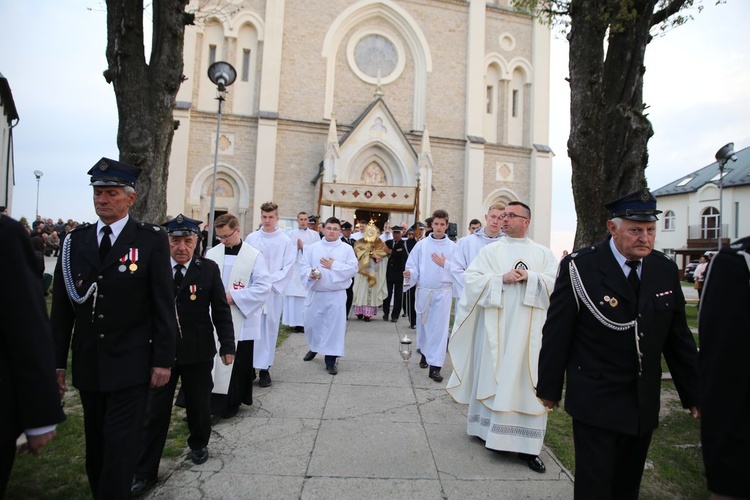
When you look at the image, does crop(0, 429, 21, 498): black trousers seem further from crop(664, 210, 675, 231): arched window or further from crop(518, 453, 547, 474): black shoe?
crop(664, 210, 675, 231): arched window

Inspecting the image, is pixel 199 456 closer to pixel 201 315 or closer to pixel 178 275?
pixel 201 315

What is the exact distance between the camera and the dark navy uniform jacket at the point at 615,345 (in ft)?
9.04

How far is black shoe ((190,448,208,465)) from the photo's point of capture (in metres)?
4.07

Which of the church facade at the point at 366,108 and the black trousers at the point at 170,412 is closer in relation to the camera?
the black trousers at the point at 170,412

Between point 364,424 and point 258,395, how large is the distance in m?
1.65

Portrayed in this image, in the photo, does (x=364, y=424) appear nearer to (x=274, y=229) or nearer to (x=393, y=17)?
(x=274, y=229)

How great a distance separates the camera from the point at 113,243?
10.0ft

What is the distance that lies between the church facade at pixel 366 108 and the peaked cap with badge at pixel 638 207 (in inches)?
735

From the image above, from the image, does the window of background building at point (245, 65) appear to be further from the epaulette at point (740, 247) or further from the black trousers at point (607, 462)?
the epaulette at point (740, 247)

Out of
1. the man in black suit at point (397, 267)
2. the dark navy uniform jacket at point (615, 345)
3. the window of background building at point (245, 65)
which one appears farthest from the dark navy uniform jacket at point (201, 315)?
the window of background building at point (245, 65)

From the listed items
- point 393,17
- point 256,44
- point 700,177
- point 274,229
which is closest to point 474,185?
point 393,17

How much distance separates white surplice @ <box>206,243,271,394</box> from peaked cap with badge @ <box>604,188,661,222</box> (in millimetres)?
3557

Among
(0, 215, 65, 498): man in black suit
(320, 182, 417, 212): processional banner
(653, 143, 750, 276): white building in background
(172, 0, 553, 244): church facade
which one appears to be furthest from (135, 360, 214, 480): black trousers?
(653, 143, 750, 276): white building in background

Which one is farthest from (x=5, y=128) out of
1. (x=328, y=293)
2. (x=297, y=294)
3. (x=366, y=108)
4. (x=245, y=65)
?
(x=328, y=293)
